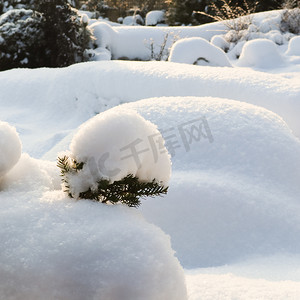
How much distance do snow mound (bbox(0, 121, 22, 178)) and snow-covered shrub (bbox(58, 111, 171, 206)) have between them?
5.0 inches

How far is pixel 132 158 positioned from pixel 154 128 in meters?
0.14

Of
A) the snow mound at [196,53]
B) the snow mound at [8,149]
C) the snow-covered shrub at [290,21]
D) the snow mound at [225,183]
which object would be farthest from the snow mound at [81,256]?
the snow-covered shrub at [290,21]

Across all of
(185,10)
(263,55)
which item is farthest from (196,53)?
(185,10)

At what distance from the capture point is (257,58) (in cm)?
623

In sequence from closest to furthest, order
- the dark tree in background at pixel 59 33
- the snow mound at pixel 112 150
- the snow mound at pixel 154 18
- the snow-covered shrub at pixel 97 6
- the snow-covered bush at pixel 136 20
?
1. the snow mound at pixel 112 150
2. the dark tree in background at pixel 59 33
3. the snow mound at pixel 154 18
4. the snow-covered bush at pixel 136 20
5. the snow-covered shrub at pixel 97 6

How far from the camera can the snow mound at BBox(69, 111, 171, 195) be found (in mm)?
952

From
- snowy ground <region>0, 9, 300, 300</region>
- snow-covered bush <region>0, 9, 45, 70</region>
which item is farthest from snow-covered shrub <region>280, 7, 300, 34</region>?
snowy ground <region>0, 9, 300, 300</region>

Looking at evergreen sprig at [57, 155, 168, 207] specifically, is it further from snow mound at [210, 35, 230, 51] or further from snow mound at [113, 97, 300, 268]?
snow mound at [210, 35, 230, 51]

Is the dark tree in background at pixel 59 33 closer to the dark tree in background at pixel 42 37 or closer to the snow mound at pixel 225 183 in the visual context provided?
the dark tree in background at pixel 42 37

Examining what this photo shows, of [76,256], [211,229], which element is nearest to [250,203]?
[211,229]

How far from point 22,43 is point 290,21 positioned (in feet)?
19.5

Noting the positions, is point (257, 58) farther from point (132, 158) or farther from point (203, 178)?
point (132, 158)

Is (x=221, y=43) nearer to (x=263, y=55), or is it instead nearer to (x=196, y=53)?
(x=263, y=55)

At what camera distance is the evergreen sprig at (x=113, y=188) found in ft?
3.16
